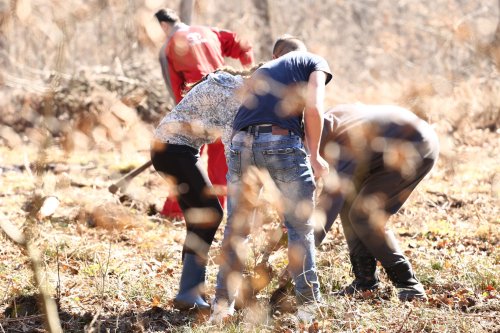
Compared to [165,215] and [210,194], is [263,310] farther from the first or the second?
[165,215]

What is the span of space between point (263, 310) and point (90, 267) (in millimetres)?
1541

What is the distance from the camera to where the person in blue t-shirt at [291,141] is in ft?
12.3

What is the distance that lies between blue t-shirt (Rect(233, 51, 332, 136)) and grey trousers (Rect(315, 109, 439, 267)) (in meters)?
0.42

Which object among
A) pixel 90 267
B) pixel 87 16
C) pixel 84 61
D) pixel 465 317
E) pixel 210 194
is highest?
pixel 87 16

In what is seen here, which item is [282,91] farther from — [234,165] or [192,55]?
[192,55]

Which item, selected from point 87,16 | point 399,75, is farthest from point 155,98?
point 87,16

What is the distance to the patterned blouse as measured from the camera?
4.07 metres

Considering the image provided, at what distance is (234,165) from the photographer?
12.8ft

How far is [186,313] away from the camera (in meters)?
4.26

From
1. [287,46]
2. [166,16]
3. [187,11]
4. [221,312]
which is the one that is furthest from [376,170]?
[187,11]

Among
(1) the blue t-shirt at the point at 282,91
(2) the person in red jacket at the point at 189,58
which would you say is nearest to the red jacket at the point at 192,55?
(2) the person in red jacket at the point at 189,58

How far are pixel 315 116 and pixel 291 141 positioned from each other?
8.1 inches

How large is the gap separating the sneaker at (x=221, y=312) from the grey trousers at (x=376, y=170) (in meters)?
0.69

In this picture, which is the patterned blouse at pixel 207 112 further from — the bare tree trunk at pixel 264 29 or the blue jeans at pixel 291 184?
the bare tree trunk at pixel 264 29
